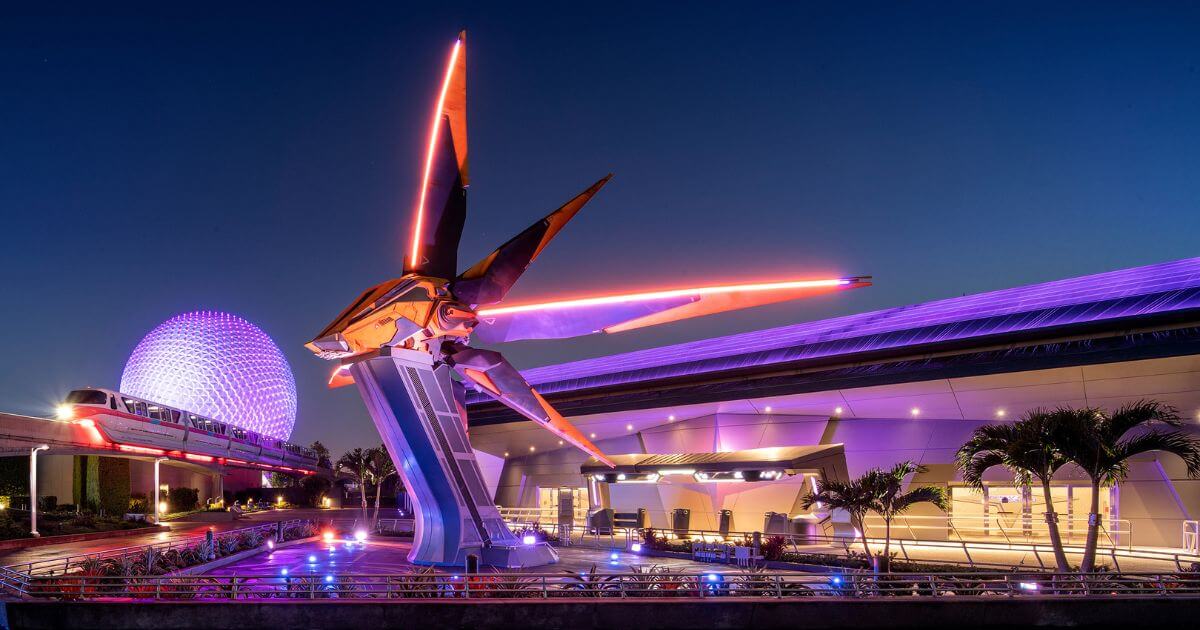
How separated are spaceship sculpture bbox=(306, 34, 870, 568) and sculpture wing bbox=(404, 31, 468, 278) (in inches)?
1.2

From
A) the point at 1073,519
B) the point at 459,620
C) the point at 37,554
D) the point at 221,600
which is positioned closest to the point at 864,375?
the point at 1073,519

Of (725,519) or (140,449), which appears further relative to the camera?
(140,449)

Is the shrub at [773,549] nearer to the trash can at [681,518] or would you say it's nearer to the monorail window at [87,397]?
the trash can at [681,518]

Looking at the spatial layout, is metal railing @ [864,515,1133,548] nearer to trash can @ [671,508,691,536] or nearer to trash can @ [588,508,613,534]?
trash can @ [671,508,691,536]

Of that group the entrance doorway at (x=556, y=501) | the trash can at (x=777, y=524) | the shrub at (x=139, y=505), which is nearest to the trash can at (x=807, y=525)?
the trash can at (x=777, y=524)

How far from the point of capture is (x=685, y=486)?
37.9m

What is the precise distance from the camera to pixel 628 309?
24.3 m

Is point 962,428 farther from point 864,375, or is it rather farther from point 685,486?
point 685,486

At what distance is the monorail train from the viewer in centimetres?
4297

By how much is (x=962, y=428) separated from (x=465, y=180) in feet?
67.5

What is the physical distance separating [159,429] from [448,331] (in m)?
32.9

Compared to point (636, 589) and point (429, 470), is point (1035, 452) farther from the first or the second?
point (429, 470)

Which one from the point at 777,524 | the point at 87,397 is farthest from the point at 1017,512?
the point at 87,397

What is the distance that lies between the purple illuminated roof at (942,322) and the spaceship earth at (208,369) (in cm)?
3978
